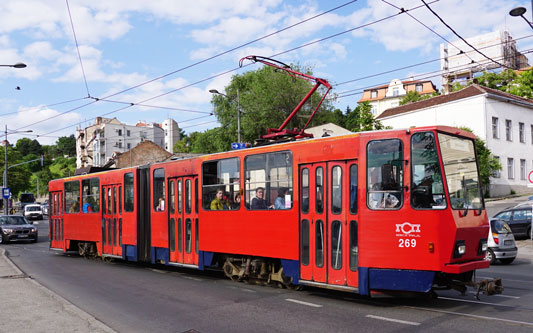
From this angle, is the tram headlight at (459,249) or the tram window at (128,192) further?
the tram window at (128,192)

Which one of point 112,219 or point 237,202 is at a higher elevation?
point 237,202

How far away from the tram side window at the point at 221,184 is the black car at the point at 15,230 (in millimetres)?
19086

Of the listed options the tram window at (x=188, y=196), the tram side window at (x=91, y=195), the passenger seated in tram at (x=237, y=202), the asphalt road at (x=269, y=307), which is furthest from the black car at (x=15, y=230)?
the passenger seated in tram at (x=237, y=202)

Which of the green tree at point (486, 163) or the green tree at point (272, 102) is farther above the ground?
the green tree at point (272, 102)

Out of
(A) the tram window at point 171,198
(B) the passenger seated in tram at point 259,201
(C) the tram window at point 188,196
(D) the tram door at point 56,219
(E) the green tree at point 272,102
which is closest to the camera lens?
(B) the passenger seated in tram at point 259,201

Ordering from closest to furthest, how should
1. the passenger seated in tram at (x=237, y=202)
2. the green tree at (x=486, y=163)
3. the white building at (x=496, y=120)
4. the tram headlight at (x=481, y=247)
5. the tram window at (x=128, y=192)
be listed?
the tram headlight at (x=481, y=247) → the passenger seated in tram at (x=237, y=202) → the tram window at (x=128, y=192) → the green tree at (x=486, y=163) → the white building at (x=496, y=120)

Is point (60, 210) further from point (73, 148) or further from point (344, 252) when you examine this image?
point (73, 148)

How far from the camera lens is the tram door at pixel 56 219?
69.1 ft

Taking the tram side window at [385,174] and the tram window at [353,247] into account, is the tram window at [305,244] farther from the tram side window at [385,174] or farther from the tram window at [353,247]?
the tram side window at [385,174]

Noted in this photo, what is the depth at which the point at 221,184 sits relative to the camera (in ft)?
40.2

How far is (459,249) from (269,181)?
4.07 meters

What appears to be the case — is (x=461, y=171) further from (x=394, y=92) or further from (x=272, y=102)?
(x=394, y=92)

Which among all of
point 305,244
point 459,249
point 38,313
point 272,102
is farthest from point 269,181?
point 272,102

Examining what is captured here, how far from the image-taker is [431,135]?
28.1 ft
